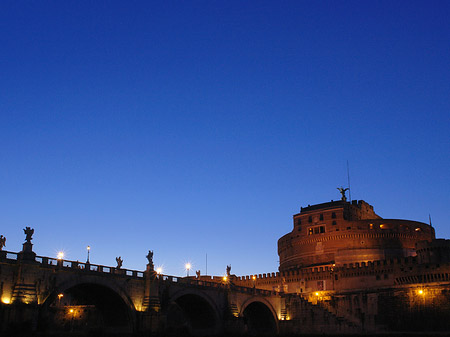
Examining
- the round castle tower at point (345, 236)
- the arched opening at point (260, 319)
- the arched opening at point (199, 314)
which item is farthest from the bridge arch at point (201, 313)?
the round castle tower at point (345, 236)

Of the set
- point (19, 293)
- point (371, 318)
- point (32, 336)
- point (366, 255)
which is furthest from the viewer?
point (366, 255)

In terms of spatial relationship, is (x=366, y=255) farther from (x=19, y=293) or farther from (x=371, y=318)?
(x=19, y=293)

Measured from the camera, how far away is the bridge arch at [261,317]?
71.4 meters

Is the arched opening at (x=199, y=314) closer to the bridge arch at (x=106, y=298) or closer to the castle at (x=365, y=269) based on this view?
the bridge arch at (x=106, y=298)

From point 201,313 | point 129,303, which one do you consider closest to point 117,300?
point 129,303

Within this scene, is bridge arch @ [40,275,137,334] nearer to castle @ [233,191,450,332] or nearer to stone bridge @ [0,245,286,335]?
stone bridge @ [0,245,286,335]

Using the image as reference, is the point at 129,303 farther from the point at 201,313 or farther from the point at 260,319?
the point at 260,319

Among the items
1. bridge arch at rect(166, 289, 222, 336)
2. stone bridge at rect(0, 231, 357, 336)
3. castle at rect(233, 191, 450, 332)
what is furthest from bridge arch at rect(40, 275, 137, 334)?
castle at rect(233, 191, 450, 332)

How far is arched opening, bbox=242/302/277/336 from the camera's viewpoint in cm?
7225

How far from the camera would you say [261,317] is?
2906 inches

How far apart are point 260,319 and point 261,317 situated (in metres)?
0.48

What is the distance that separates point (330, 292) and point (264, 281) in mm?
14609

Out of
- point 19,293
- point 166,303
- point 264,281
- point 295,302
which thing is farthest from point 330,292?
point 19,293

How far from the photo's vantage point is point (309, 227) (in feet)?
312
